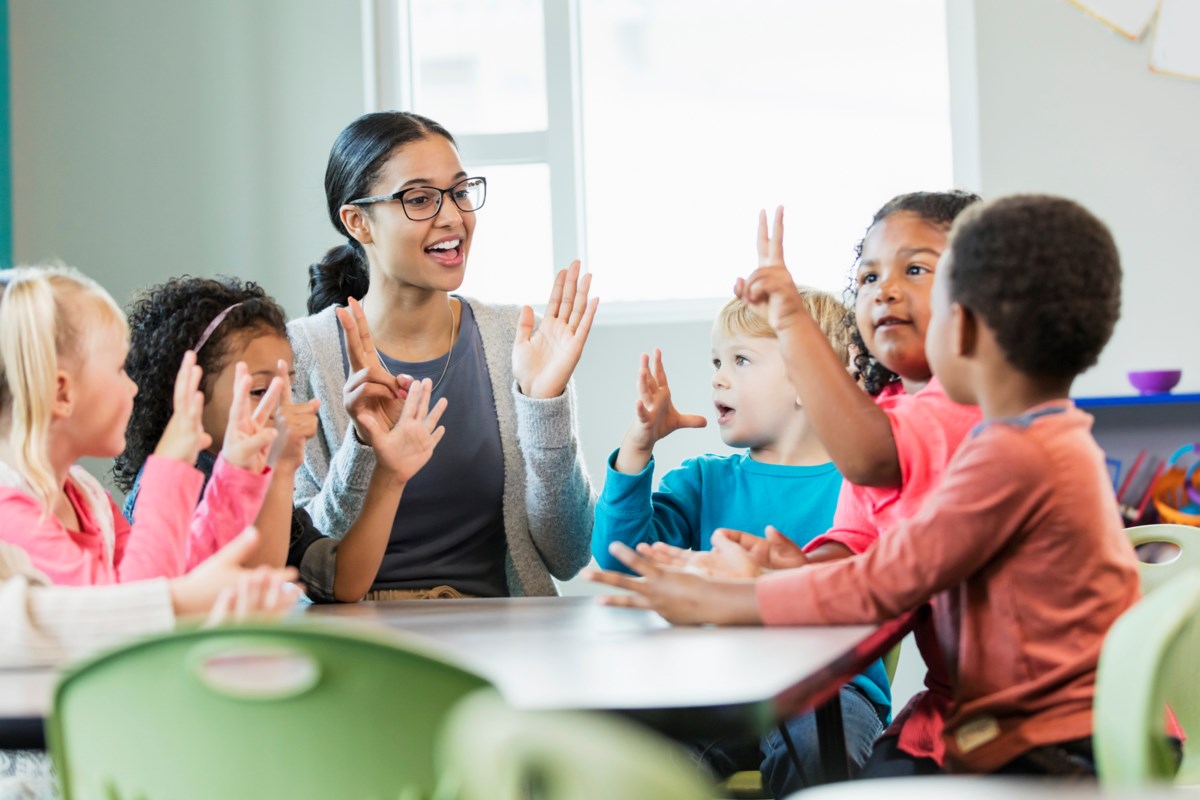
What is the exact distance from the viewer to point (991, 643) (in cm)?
131

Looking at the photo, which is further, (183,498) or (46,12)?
(46,12)

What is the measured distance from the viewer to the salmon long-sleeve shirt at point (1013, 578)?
1255 mm

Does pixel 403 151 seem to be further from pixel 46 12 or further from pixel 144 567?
pixel 46 12

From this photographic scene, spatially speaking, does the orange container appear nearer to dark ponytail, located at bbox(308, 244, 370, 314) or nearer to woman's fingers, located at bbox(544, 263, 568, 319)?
woman's fingers, located at bbox(544, 263, 568, 319)

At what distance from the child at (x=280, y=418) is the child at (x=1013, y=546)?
681 mm

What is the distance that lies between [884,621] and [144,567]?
0.87m

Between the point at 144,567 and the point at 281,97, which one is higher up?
the point at 281,97

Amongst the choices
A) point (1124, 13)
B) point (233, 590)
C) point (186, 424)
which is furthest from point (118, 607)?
point (1124, 13)

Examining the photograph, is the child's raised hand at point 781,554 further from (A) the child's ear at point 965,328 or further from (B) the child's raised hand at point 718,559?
(A) the child's ear at point 965,328

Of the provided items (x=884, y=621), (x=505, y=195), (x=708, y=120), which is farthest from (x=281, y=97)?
(x=884, y=621)

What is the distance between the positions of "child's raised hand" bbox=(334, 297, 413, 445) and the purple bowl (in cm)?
213

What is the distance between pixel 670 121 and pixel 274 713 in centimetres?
333

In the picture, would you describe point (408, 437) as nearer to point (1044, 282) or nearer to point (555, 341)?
point (555, 341)

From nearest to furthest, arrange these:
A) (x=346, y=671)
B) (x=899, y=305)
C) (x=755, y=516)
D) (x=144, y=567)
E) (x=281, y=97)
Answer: (x=346, y=671), (x=144, y=567), (x=899, y=305), (x=755, y=516), (x=281, y=97)
